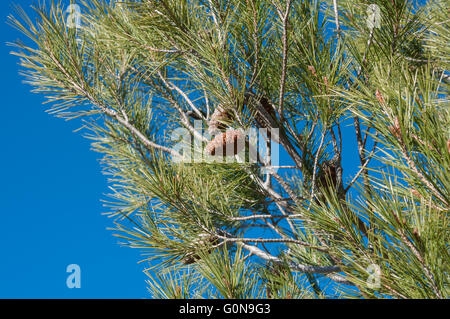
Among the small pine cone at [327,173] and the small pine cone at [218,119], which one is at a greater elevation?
the small pine cone at [218,119]

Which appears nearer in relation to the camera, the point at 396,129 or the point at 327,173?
the point at 396,129

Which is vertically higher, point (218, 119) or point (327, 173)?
point (218, 119)

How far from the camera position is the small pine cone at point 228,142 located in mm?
854

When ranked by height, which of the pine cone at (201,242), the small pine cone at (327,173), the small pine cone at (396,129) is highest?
the small pine cone at (396,129)

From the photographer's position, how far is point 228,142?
865 mm

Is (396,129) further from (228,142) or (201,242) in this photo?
(201,242)

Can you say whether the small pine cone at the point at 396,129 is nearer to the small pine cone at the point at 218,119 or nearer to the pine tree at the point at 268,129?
the pine tree at the point at 268,129

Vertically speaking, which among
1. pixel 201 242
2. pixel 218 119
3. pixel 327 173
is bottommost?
pixel 201 242

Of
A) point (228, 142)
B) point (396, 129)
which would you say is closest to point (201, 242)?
point (228, 142)

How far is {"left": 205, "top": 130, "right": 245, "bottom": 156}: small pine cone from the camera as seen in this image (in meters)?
0.85

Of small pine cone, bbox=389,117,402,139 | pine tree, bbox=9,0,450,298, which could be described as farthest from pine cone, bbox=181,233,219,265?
small pine cone, bbox=389,117,402,139

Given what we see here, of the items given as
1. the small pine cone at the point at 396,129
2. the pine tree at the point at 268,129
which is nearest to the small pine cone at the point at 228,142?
the pine tree at the point at 268,129

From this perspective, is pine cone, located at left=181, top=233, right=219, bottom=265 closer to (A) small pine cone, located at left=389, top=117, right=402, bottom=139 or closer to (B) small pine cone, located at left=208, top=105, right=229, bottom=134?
(B) small pine cone, located at left=208, top=105, right=229, bottom=134
